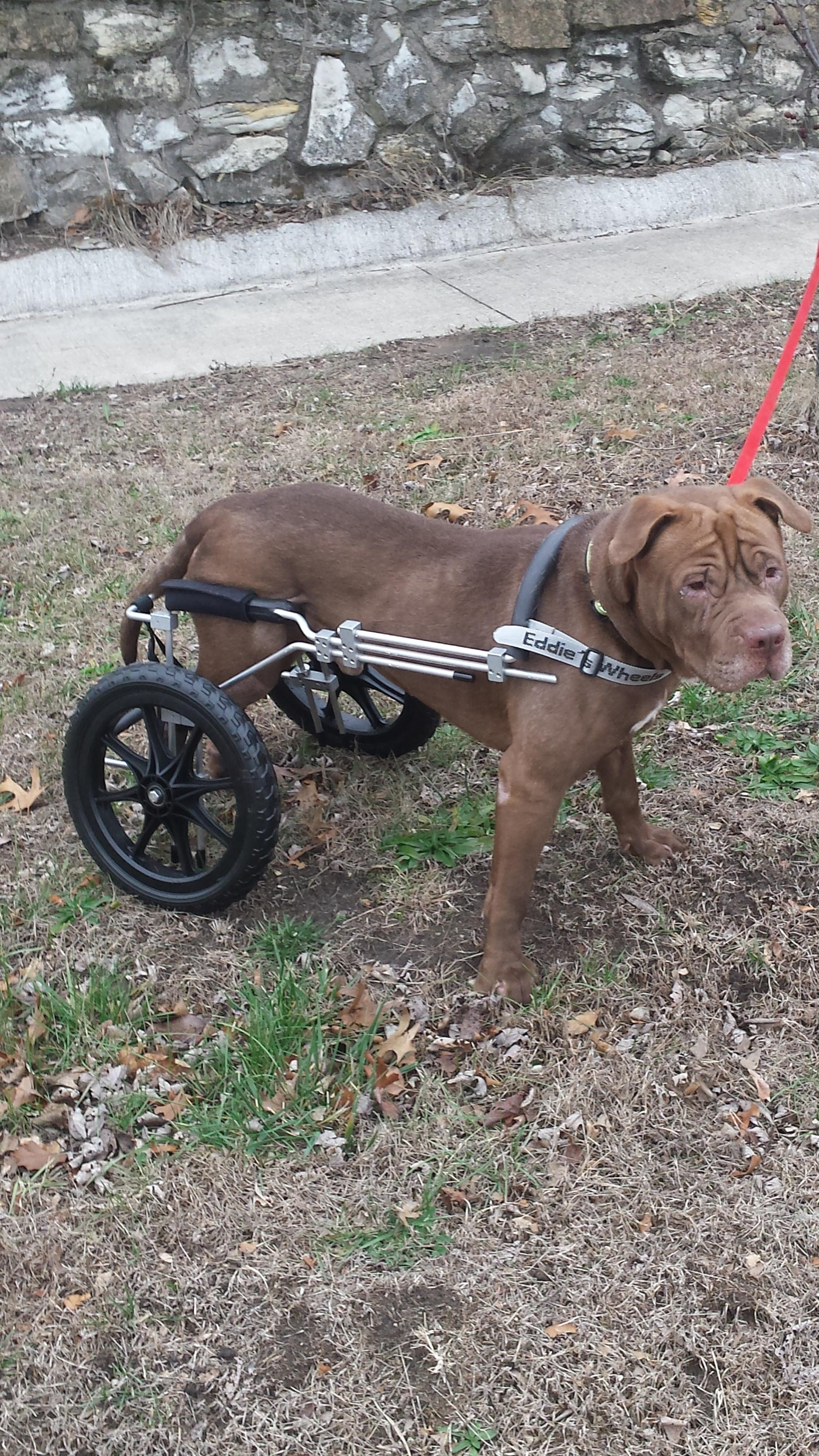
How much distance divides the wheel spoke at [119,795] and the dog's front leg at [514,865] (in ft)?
3.58

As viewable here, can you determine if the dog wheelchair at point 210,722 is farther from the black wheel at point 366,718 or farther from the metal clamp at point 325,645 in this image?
the black wheel at point 366,718

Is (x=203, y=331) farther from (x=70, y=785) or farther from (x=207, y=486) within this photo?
(x=70, y=785)

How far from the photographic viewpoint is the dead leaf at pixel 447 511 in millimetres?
5859

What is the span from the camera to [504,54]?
29.2ft

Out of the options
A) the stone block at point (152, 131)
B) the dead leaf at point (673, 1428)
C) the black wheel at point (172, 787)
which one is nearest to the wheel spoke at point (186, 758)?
the black wheel at point (172, 787)

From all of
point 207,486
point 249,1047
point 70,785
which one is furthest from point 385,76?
point 249,1047

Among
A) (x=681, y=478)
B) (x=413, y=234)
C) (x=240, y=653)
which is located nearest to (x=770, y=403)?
(x=240, y=653)

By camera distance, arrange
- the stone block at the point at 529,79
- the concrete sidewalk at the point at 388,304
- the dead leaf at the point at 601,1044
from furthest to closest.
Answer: the stone block at the point at 529,79, the concrete sidewalk at the point at 388,304, the dead leaf at the point at 601,1044

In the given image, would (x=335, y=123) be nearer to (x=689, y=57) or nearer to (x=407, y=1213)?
(x=689, y=57)

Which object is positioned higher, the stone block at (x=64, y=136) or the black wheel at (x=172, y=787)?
the stone block at (x=64, y=136)

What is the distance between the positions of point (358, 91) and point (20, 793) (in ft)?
21.5

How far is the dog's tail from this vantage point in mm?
3695

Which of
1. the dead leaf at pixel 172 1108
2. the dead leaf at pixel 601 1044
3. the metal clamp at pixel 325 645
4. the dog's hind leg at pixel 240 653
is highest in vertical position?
the metal clamp at pixel 325 645

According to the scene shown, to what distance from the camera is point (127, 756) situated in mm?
3635
